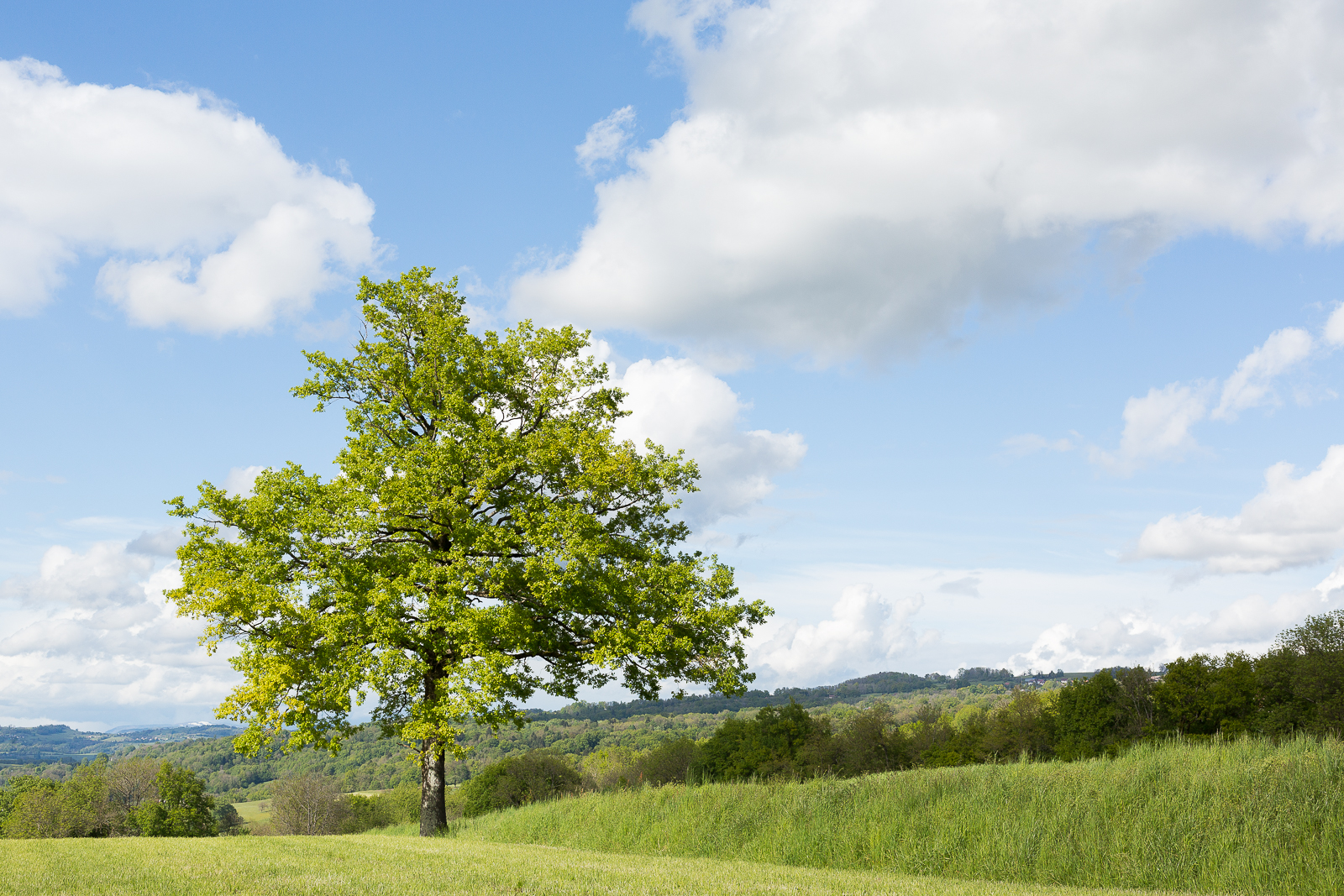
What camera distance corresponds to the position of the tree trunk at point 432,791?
2492 cm

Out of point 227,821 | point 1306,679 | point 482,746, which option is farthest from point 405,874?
point 482,746

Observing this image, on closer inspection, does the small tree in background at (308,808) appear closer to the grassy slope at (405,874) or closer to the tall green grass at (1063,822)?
the grassy slope at (405,874)

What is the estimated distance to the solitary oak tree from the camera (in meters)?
23.1

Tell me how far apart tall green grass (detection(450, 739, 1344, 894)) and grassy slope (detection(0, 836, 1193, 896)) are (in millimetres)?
1674

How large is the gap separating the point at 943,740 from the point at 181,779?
6999 cm

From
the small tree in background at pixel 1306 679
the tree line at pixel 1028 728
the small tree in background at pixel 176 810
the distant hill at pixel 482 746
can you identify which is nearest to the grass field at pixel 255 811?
the distant hill at pixel 482 746

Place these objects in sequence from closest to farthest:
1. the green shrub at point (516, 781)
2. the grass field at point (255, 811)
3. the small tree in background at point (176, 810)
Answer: the green shrub at point (516, 781) → the small tree in background at point (176, 810) → the grass field at point (255, 811)

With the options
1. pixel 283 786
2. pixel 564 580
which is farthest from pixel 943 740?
pixel 283 786

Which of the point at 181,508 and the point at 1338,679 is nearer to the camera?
the point at 181,508

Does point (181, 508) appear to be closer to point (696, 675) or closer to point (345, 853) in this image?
point (345, 853)

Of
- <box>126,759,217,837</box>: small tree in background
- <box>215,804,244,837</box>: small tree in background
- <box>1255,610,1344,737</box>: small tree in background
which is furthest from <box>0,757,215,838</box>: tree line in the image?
<box>1255,610,1344,737</box>: small tree in background

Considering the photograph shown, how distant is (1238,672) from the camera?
187 feet

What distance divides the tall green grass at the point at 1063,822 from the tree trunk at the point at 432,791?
765 cm

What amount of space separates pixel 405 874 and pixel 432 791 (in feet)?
50.1
